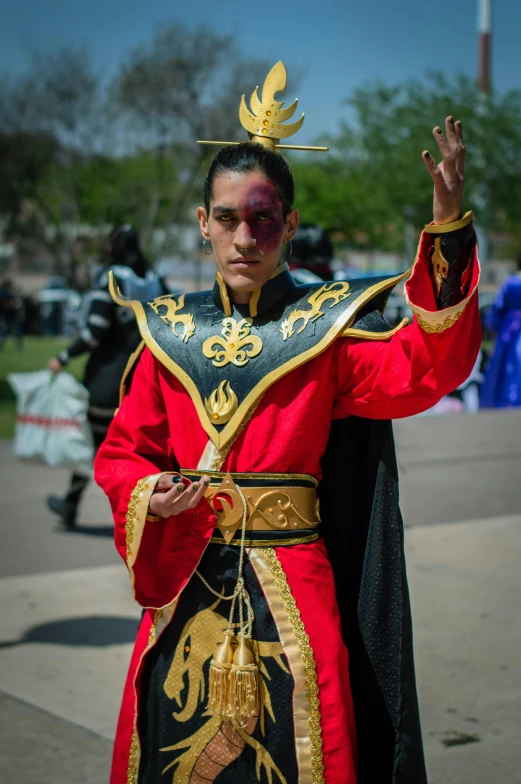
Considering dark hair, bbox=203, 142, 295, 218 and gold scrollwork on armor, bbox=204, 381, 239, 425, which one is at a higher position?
dark hair, bbox=203, 142, 295, 218

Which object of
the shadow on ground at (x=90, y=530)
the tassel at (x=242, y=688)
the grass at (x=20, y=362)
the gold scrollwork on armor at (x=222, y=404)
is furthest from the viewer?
the grass at (x=20, y=362)

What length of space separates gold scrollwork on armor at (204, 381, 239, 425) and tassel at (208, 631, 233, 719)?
0.51 meters

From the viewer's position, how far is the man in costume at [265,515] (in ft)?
7.51

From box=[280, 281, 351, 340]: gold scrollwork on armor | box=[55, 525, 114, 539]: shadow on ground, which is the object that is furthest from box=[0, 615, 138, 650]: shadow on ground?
box=[280, 281, 351, 340]: gold scrollwork on armor

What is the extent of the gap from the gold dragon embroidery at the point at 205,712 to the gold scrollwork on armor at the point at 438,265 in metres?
0.90

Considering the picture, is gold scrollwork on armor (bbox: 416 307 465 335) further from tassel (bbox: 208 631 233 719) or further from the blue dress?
the blue dress

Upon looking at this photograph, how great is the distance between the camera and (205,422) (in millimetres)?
2373

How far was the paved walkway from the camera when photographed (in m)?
3.67

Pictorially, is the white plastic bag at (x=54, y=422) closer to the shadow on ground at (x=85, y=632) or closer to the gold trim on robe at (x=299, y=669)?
the shadow on ground at (x=85, y=632)

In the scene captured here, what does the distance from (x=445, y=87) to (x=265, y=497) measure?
24.4 metres

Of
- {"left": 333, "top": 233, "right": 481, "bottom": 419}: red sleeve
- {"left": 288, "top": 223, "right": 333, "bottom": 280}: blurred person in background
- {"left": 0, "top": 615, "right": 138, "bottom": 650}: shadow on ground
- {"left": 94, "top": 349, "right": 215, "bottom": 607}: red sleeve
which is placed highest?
{"left": 288, "top": 223, "right": 333, "bottom": 280}: blurred person in background

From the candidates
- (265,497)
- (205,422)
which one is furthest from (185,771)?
(205,422)

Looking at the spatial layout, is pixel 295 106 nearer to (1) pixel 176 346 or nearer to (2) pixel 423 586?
(1) pixel 176 346

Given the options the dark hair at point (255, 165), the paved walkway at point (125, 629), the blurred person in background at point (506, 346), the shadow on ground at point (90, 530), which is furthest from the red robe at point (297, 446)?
the blurred person in background at point (506, 346)
